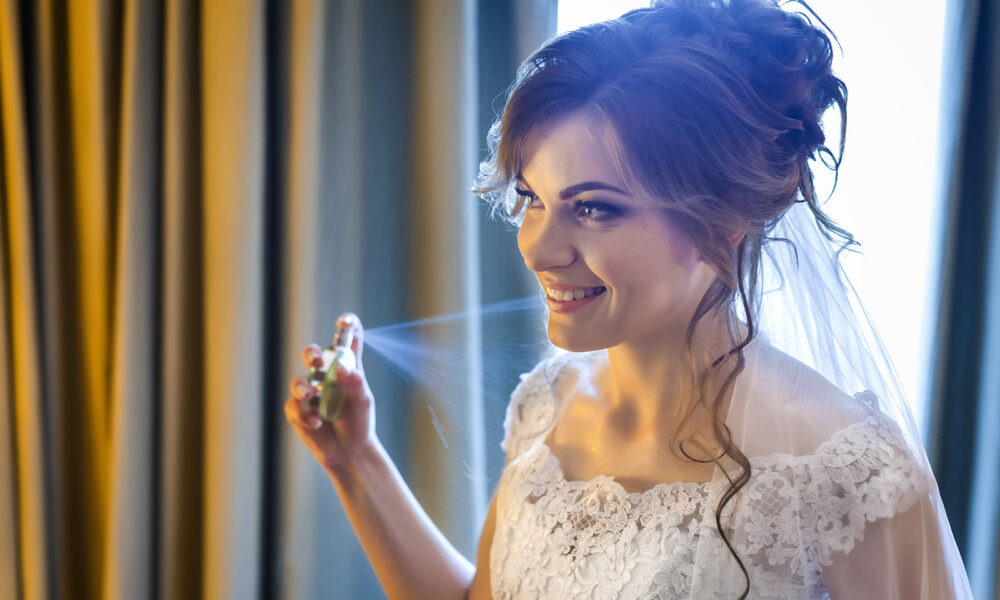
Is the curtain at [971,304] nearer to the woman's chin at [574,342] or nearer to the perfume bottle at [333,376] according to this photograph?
the woman's chin at [574,342]

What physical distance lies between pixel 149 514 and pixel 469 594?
2.52 ft

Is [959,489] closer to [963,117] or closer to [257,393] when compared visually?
[963,117]

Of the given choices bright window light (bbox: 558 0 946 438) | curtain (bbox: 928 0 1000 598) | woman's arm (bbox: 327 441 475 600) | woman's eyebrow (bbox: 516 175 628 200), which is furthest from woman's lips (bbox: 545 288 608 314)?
curtain (bbox: 928 0 1000 598)

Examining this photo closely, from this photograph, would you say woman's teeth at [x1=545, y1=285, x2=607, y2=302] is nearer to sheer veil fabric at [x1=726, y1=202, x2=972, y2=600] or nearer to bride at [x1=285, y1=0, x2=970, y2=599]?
bride at [x1=285, y1=0, x2=970, y2=599]

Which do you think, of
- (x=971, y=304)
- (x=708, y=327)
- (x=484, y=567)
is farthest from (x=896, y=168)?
(x=484, y=567)

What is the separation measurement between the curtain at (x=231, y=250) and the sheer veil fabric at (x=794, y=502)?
0.61m

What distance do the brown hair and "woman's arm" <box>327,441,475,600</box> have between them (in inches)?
16.5

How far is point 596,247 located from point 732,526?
0.33 m

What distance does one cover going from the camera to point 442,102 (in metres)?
1.47

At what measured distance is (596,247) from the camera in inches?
33.4

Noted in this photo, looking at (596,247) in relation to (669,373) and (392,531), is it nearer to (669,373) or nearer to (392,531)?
(669,373)

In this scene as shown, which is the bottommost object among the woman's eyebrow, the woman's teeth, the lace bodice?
the lace bodice

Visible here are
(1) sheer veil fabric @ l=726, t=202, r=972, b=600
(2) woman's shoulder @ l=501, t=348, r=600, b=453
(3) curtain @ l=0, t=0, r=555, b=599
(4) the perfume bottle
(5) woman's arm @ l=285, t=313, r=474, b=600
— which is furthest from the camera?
(3) curtain @ l=0, t=0, r=555, b=599

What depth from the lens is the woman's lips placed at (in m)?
0.87
